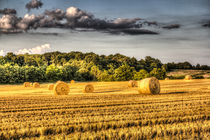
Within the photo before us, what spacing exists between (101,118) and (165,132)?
8.45 feet

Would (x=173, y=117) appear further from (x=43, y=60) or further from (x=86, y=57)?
(x=43, y=60)

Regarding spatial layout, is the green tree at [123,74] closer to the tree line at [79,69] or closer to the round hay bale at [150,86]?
the tree line at [79,69]

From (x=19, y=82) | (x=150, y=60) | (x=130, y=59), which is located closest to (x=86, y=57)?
(x=130, y=59)

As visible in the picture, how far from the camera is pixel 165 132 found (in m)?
7.08

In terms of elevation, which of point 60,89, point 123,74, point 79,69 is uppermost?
point 79,69

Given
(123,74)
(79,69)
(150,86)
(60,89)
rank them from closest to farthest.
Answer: (150,86), (60,89), (123,74), (79,69)

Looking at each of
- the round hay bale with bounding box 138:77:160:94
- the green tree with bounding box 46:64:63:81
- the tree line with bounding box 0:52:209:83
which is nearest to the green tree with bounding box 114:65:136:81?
the tree line with bounding box 0:52:209:83

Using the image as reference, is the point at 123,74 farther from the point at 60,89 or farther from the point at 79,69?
the point at 60,89

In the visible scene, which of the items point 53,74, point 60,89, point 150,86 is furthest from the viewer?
point 53,74

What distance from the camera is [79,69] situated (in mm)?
68750

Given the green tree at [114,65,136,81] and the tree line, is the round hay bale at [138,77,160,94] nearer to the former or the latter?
the tree line

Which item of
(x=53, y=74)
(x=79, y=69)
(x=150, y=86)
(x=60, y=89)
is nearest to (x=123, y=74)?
(x=79, y=69)

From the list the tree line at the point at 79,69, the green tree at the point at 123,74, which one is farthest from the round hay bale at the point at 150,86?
the green tree at the point at 123,74

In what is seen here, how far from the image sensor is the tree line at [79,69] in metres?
57.6
